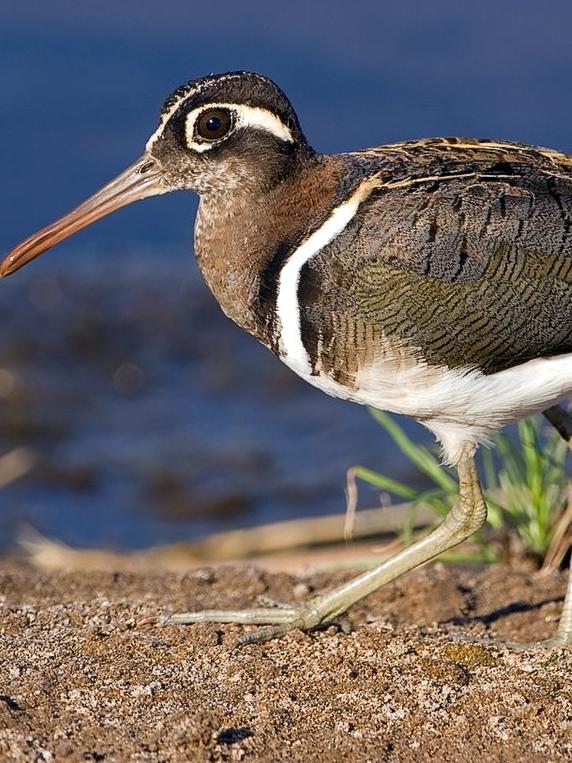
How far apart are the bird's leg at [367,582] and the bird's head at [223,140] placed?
1.47 m

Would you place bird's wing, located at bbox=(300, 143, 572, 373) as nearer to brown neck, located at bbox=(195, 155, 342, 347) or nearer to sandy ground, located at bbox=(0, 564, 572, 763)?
brown neck, located at bbox=(195, 155, 342, 347)

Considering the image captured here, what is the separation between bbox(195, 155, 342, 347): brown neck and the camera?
5.74 meters

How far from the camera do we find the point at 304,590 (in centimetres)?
675

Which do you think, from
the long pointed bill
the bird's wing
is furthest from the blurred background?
the bird's wing

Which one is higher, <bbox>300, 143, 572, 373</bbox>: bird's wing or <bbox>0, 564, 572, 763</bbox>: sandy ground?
<bbox>300, 143, 572, 373</bbox>: bird's wing

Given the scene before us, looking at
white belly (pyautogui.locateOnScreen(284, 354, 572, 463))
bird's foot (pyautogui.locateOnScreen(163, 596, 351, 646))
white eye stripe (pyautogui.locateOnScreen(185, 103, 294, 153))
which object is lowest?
bird's foot (pyautogui.locateOnScreen(163, 596, 351, 646))

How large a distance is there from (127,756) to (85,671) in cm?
73

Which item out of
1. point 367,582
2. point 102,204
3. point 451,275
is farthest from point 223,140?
point 367,582

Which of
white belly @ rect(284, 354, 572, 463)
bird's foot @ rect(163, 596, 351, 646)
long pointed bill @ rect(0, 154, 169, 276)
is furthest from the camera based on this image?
long pointed bill @ rect(0, 154, 169, 276)

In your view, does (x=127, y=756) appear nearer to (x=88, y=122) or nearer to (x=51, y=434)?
(x=51, y=434)

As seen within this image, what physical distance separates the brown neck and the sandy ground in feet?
4.12

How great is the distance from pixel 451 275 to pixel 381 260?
269 millimetres

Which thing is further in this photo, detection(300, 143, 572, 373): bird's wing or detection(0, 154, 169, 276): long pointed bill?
detection(0, 154, 169, 276): long pointed bill

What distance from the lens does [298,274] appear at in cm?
561
